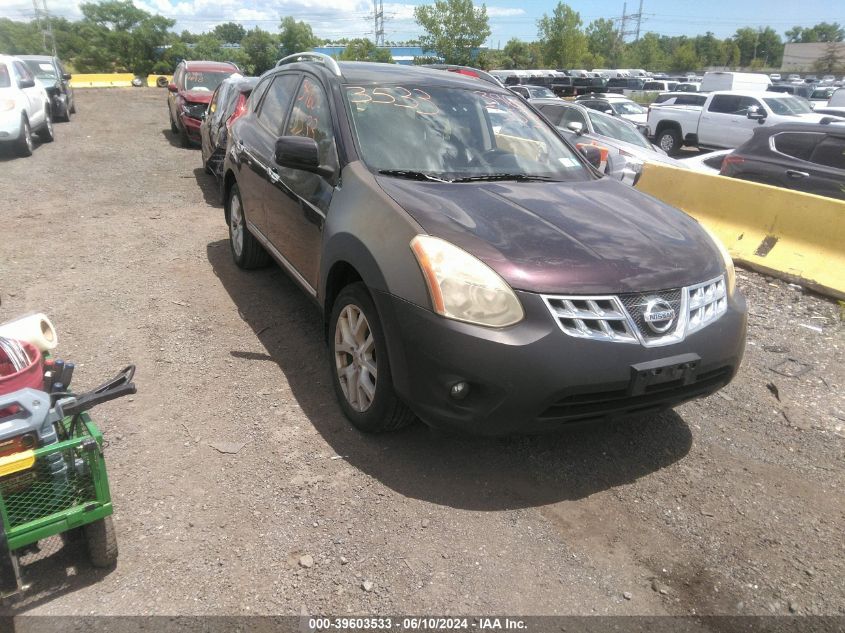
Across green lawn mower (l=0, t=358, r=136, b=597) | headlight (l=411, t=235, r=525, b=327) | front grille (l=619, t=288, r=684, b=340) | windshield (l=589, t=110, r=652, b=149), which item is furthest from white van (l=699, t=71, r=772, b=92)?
green lawn mower (l=0, t=358, r=136, b=597)

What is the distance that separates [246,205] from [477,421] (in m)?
3.35

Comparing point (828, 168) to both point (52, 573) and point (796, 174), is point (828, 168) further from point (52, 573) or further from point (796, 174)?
point (52, 573)

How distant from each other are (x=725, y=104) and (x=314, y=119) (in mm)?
15697

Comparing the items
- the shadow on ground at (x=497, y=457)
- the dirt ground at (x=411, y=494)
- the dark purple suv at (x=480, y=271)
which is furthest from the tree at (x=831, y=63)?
the shadow on ground at (x=497, y=457)

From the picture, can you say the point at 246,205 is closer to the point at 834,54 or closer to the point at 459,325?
the point at 459,325

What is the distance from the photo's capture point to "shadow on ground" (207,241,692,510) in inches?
121

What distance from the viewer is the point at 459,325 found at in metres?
2.71

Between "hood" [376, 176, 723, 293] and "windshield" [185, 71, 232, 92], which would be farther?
"windshield" [185, 71, 232, 92]

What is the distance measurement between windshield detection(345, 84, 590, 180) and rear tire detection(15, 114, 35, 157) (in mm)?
9832

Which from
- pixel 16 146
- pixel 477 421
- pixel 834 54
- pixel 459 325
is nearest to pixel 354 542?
pixel 477 421

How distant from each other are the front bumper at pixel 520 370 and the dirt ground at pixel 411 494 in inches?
17.0

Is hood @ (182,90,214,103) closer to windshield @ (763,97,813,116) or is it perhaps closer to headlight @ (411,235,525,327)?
headlight @ (411,235,525,327)

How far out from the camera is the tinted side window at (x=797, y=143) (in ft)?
25.4

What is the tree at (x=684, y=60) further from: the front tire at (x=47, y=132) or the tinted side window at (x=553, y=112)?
the front tire at (x=47, y=132)
